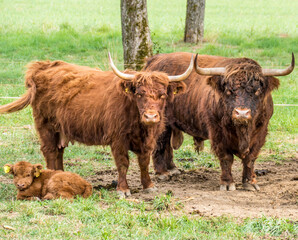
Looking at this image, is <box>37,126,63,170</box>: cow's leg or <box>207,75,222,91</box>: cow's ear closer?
<box>207,75,222,91</box>: cow's ear

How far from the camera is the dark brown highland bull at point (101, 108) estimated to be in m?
6.03

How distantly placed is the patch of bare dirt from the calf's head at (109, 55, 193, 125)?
37.7 inches

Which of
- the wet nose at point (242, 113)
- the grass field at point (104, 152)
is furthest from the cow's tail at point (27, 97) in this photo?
the wet nose at point (242, 113)

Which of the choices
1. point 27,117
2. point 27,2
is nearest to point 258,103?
point 27,117

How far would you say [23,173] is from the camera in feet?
19.2

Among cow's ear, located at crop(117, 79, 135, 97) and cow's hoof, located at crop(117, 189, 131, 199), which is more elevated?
cow's ear, located at crop(117, 79, 135, 97)

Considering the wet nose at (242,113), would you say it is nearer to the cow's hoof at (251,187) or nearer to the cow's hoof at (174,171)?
the cow's hoof at (251,187)

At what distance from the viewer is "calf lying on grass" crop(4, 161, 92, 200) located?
5.78m

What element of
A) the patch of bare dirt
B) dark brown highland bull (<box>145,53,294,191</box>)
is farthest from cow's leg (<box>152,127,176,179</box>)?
the patch of bare dirt

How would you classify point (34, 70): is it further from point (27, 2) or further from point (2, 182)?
point (27, 2)

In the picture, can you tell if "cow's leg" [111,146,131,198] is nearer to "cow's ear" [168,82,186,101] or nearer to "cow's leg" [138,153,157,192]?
"cow's leg" [138,153,157,192]

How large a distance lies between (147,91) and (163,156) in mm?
1982

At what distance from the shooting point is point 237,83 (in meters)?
6.12

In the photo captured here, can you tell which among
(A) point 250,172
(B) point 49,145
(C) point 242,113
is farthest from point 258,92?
(B) point 49,145
